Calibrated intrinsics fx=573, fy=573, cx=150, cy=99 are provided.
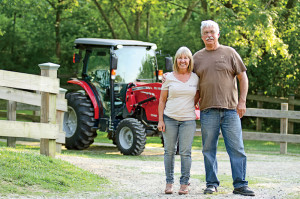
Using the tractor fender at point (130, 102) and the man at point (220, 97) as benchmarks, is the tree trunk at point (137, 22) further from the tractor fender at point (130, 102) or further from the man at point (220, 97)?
the man at point (220, 97)

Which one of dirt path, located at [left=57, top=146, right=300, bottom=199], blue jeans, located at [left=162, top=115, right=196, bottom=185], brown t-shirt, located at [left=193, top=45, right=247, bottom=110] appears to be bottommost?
dirt path, located at [left=57, top=146, right=300, bottom=199]

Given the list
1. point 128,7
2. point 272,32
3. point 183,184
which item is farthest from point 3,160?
point 128,7

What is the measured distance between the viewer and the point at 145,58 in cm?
1294

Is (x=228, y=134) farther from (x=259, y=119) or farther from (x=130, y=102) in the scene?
(x=259, y=119)

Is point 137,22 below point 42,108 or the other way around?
the other way around

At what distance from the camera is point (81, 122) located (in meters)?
12.8

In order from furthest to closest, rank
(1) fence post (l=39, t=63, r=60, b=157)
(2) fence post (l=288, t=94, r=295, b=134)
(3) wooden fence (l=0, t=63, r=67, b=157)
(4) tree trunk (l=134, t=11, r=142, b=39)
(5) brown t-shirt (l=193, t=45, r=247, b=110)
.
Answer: (4) tree trunk (l=134, t=11, r=142, b=39) < (2) fence post (l=288, t=94, r=295, b=134) < (1) fence post (l=39, t=63, r=60, b=157) < (3) wooden fence (l=0, t=63, r=67, b=157) < (5) brown t-shirt (l=193, t=45, r=247, b=110)

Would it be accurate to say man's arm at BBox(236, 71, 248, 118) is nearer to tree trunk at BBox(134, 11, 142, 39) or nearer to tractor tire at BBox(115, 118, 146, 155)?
tractor tire at BBox(115, 118, 146, 155)

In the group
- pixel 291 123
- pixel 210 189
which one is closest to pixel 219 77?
pixel 210 189

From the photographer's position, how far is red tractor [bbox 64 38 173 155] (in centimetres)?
1222

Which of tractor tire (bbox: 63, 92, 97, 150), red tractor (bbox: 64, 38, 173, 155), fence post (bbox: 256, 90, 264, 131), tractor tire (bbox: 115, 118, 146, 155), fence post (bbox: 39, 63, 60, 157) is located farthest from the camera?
fence post (bbox: 256, 90, 264, 131)

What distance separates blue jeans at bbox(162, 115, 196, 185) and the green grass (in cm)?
103

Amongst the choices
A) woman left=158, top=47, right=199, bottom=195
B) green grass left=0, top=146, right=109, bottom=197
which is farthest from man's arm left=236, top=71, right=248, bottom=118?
green grass left=0, top=146, right=109, bottom=197

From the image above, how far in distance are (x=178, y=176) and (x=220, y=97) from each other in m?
2.37
